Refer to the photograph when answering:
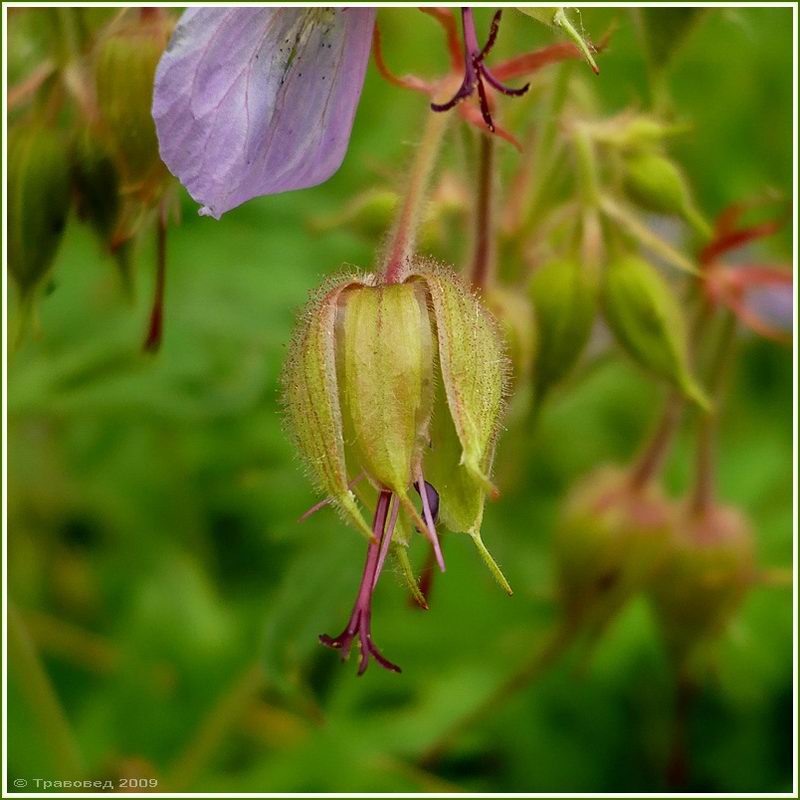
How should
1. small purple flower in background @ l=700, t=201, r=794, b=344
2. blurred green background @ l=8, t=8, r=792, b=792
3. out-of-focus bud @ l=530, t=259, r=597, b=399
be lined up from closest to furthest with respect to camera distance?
out-of-focus bud @ l=530, t=259, r=597, b=399
small purple flower in background @ l=700, t=201, r=794, b=344
blurred green background @ l=8, t=8, r=792, b=792

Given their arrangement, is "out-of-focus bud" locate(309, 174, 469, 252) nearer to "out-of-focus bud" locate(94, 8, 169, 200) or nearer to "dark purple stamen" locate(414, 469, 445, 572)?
"out-of-focus bud" locate(94, 8, 169, 200)

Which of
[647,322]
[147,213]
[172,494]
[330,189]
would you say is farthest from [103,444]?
[647,322]

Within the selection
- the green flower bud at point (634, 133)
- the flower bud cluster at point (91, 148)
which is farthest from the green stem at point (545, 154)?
the flower bud cluster at point (91, 148)

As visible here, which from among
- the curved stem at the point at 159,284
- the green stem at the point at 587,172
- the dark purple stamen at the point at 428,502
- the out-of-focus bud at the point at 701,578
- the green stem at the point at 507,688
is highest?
the green stem at the point at 587,172

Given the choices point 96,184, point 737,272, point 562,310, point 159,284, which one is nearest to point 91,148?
point 96,184

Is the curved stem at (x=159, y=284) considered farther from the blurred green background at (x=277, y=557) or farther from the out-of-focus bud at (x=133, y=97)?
the blurred green background at (x=277, y=557)

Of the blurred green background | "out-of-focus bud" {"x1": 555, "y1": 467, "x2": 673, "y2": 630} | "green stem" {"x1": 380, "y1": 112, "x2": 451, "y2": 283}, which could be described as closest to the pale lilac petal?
the blurred green background
